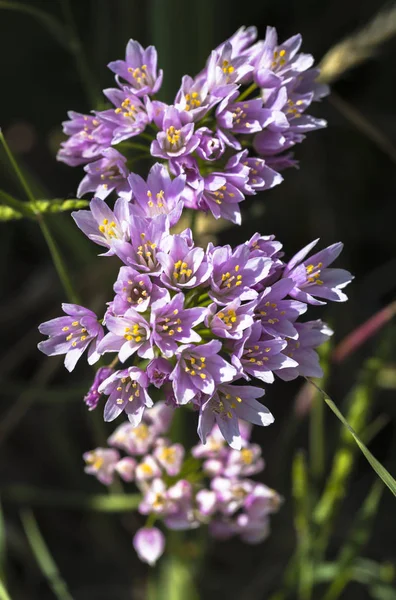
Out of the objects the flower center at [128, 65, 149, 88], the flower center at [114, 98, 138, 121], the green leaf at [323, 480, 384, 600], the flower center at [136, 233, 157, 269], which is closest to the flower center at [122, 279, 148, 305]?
the flower center at [136, 233, 157, 269]

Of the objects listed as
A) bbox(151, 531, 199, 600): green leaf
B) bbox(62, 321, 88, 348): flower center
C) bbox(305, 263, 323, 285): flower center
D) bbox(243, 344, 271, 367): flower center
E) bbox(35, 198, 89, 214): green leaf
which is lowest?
bbox(151, 531, 199, 600): green leaf

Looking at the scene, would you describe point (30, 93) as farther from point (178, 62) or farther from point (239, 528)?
point (239, 528)

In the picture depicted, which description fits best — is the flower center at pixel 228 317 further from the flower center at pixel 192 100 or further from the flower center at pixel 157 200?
the flower center at pixel 192 100

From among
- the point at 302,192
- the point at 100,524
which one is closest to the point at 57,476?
the point at 100,524

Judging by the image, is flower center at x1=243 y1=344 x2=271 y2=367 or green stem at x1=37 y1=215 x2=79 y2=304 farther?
green stem at x1=37 y1=215 x2=79 y2=304

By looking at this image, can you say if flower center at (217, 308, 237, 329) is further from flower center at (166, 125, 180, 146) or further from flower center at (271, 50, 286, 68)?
flower center at (271, 50, 286, 68)

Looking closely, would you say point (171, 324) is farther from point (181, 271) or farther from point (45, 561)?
point (45, 561)

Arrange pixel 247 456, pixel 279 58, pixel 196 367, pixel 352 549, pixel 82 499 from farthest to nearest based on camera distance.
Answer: pixel 82 499, pixel 352 549, pixel 247 456, pixel 279 58, pixel 196 367

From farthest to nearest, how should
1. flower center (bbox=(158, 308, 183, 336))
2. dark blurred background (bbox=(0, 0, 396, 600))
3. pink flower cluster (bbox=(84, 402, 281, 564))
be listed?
dark blurred background (bbox=(0, 0, 396, 600)), pink flower cluster (bbox=(84, 402, 281, 564)), flower center (bbox=(158, 308, 183, 336))

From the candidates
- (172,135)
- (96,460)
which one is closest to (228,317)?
(172,135)
